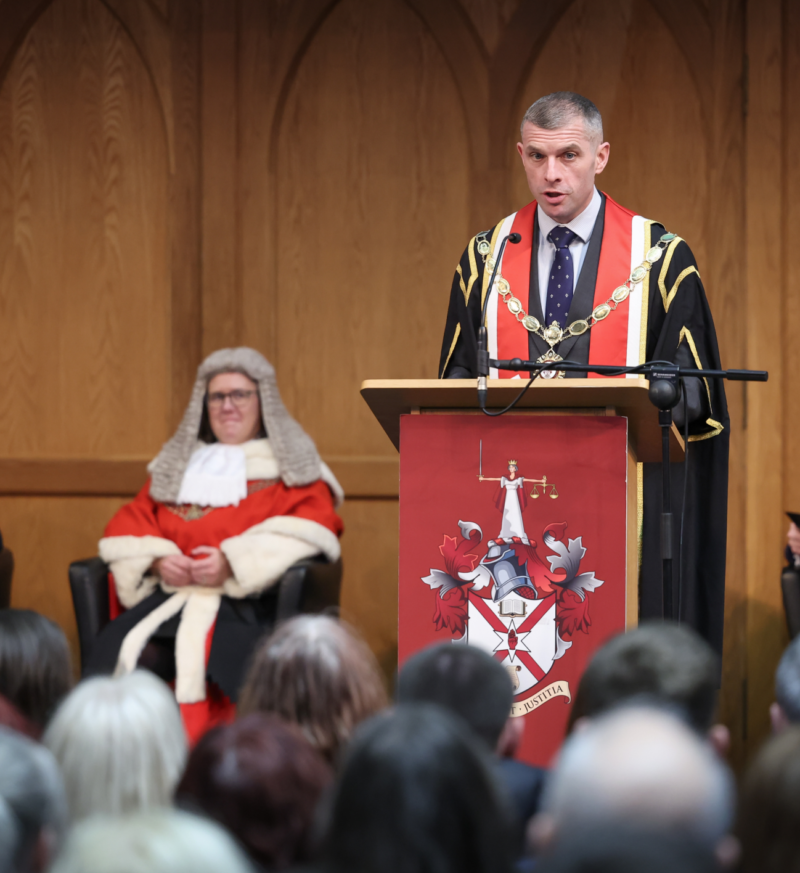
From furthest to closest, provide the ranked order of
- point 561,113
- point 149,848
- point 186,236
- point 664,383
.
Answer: point 186,236
point 561,113
point 664,383
point 149,848

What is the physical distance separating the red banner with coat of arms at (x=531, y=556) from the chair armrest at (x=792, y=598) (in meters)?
1.71

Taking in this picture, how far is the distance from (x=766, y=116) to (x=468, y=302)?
6.84 feet

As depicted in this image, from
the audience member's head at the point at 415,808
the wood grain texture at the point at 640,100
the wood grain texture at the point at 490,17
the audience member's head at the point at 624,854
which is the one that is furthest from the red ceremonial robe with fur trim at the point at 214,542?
the audience member's head at the point at 624,854

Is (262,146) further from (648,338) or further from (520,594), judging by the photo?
(520,594)

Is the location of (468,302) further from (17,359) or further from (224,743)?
(17,359)

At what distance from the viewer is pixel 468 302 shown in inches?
140

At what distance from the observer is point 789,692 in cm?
191

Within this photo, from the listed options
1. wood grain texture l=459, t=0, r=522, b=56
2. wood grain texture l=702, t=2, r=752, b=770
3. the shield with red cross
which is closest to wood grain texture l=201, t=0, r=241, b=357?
wood grain texture l=459, t=0, r=522, b=56

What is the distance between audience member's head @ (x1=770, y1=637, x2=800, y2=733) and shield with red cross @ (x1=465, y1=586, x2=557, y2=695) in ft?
2.64

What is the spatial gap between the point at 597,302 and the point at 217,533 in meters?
1.86

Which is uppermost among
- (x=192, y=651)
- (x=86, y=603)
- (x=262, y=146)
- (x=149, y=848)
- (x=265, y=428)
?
(x=262, y=146)

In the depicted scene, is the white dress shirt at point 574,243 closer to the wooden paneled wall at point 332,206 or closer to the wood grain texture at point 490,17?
the wooden paneled wall at point 332,206

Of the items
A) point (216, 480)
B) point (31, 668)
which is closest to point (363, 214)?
point (216, 480)

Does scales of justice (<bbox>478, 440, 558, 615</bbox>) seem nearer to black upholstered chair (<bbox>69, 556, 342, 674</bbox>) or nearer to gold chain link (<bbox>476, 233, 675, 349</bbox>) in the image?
gold chain link (<bbox>476, 233, 675, 349</bbox>)
